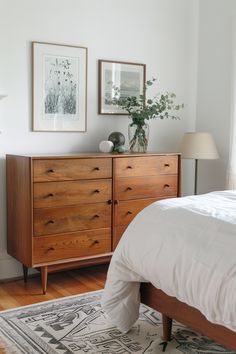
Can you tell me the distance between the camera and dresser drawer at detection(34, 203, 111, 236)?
A: 11.0 ft

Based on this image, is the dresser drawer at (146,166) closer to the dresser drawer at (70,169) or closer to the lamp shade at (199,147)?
the dresser drawer at (70,169)

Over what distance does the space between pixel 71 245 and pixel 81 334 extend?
861mm

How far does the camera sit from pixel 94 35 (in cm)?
399

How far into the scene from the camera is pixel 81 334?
273 centimetres

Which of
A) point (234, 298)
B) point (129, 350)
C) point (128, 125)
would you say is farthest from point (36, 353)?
point (128, 125)

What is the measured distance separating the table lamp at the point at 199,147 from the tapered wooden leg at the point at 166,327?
1.86m


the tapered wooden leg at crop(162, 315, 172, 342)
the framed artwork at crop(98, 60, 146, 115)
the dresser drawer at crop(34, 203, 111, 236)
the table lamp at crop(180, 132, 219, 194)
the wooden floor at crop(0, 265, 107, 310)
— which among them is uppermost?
the framed artwork at crop(98, 60, 146, 115)

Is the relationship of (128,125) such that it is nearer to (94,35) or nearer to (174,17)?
(94,35)

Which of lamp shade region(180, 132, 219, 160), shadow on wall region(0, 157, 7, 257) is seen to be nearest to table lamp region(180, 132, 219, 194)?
lamp shade region(180, 132, 219, 160)

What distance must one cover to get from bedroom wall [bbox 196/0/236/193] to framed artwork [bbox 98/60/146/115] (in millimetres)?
690

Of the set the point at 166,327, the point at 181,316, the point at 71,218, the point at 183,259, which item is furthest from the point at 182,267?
the point at 71,218

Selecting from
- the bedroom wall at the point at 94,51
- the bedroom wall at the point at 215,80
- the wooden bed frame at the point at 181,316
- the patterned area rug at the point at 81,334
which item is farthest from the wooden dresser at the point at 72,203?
the wooden bed frame at the point at 181,316

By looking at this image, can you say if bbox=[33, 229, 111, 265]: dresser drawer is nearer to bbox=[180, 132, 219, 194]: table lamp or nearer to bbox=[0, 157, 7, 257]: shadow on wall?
bbox=[0, 157, 7, 257]: shadow on wall

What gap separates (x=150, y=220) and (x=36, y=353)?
92cm
